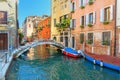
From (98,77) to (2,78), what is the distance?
5.95 m

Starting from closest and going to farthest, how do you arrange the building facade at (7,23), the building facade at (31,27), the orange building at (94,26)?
the orange building at (94,26), the building facade at (7,23), the building facade at (31,27)

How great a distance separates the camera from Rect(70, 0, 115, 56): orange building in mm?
19391

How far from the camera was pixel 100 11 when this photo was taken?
2120cm

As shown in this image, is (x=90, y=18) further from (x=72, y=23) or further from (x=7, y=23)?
(x=7, y=23)

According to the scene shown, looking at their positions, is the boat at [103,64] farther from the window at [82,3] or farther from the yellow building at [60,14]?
the yellow building at [60,14]

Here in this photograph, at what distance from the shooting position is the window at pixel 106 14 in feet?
63.0

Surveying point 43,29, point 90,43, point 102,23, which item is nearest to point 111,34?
point 102,23

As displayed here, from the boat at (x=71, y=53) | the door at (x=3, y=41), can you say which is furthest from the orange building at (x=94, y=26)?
the door at (x=3, y=41)

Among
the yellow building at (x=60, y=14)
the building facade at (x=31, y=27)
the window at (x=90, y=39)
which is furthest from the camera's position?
the building facade at (x=31, y=27)

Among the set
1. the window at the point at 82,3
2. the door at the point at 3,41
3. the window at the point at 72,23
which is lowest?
→ the door at the point at 3,41

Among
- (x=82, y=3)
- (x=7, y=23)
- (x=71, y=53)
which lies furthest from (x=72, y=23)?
(x=7, y=23)

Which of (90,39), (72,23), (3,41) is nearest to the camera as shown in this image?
(90,39)

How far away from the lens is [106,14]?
20359mm

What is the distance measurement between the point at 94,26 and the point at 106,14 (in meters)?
2.54
